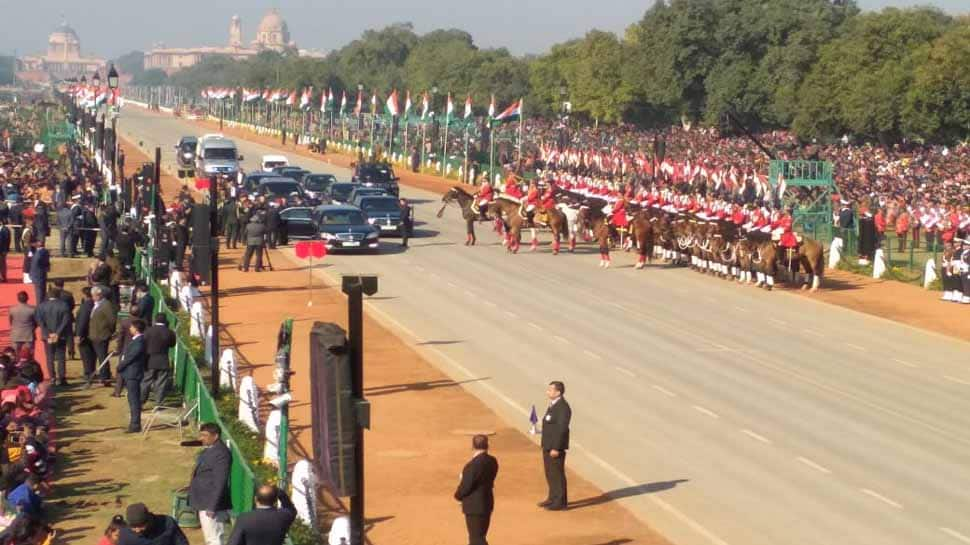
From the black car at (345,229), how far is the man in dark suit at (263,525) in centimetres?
3327

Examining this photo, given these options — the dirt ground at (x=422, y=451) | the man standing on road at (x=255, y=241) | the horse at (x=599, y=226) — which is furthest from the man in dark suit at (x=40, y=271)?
the horse at (x=599, y=226)

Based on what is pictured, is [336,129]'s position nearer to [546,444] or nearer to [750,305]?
[750,305]

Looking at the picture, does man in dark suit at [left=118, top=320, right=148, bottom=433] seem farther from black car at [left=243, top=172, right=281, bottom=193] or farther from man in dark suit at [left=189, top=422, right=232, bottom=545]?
black car at [left=243, top=172, right=281, bottom=193]

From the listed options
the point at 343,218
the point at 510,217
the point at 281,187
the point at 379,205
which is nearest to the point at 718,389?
the point at 343,218

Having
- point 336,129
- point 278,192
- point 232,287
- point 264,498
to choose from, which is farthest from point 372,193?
point 336,129

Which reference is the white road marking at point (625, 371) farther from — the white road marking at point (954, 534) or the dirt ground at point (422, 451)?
the white road marking at point (954, 534)

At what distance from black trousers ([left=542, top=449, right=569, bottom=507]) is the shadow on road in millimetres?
262

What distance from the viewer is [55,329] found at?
85.1 feet

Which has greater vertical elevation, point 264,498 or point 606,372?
point 264,498

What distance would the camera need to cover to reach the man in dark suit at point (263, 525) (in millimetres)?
14234

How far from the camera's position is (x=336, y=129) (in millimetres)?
144500

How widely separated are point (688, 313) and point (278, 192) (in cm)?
2330

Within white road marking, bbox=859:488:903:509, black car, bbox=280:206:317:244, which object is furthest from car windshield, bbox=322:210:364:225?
white road marking, bbox=859:488:903:509

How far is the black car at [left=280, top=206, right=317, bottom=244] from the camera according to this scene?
50594 mm
